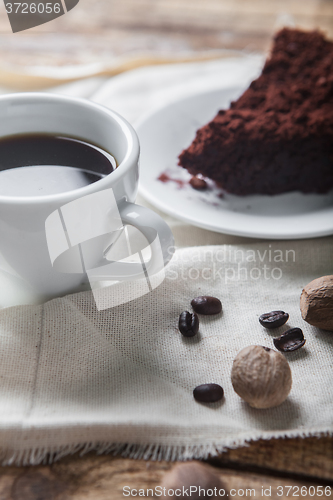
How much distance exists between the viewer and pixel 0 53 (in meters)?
2.18

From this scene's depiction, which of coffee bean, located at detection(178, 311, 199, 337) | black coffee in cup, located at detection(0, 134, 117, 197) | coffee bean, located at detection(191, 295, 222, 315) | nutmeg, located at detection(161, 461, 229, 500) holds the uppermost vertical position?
black coffee in cup, located at detection(0, 134, 117, 197)

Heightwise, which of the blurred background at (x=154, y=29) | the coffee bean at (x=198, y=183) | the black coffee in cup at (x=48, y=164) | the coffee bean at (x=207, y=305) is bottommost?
the coffee bean at (x=198, y=183)

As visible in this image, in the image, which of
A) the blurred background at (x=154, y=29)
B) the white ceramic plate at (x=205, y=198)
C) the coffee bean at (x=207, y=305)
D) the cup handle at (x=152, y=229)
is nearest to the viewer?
the cup handle at (x=152, y=229)

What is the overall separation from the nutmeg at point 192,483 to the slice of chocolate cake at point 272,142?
3.29 ft

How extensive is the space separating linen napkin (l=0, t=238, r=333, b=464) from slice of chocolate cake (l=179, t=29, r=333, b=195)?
1.58ft

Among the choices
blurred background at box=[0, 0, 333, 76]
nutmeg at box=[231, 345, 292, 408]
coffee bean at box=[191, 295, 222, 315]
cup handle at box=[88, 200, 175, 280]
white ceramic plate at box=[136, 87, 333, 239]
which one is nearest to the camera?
nutmeg at box=[231, 345, 292, 408]

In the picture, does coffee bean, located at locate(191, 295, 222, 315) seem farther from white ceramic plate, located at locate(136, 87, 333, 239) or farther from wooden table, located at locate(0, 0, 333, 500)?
wooden table, located at locate(0, 0, 333, 500)

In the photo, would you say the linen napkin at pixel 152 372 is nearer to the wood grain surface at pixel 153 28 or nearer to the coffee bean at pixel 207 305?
the coffee bean at pixel 207 305

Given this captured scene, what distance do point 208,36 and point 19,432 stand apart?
2.17 m


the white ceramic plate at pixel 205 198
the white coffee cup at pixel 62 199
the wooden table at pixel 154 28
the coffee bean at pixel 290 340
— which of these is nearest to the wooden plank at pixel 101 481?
the coffee bean at pixel 290 340

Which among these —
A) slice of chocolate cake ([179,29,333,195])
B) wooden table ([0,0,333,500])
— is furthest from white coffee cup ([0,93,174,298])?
wooden table ([0,0,333,500])

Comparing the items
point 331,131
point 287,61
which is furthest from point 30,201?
point 287,61

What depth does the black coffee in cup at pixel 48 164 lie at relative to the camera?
3.53 feet

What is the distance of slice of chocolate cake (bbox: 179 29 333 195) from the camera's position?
62.5 inches
